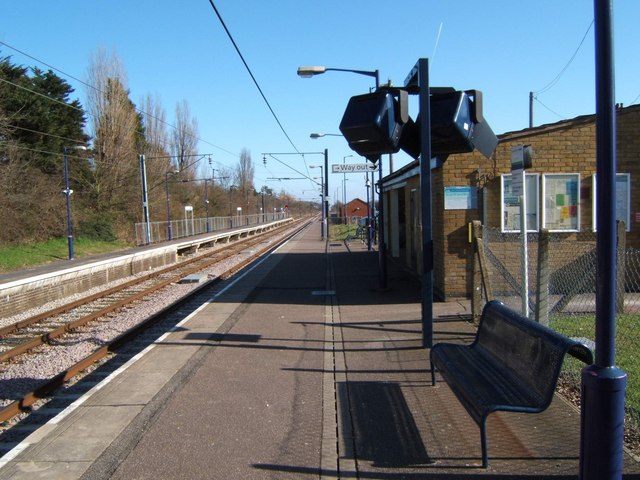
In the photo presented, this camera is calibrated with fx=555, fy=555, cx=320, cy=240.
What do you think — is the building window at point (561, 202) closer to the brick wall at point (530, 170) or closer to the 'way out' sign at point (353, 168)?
the brick wall at point (530, 170)

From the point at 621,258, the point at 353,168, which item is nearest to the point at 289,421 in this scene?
the point at 621,258

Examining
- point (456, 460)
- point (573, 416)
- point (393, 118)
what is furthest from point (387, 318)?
point (456, 460)

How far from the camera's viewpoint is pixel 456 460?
377 centimetres

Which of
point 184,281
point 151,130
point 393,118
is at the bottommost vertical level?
point 184,281

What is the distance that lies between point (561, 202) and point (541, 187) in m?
0.49

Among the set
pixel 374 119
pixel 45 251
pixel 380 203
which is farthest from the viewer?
pixel 45 251

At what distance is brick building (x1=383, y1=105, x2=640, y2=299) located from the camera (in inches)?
393

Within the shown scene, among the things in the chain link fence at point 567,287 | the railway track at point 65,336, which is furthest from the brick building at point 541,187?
the railway track at point 65,336

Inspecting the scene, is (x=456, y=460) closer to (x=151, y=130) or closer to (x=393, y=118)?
(x=393, y=118)

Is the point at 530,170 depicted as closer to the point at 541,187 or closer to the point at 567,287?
the point at 541,187

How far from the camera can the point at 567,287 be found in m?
9.87

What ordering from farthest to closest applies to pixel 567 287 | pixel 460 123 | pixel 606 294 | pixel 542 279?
1. pixel 567 287
2. pixel 542 279
3. pixel 460 123
4. pixel 606 294

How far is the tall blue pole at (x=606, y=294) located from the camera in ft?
9.22

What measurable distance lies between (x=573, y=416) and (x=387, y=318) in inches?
179
